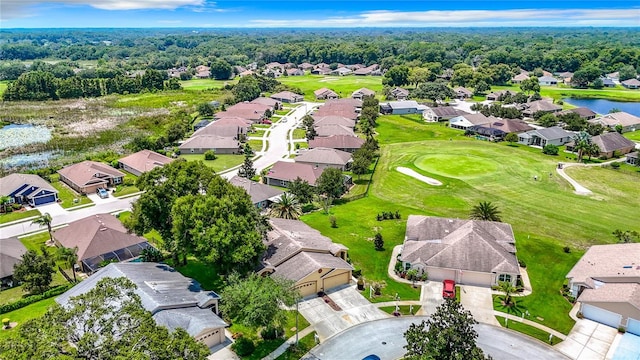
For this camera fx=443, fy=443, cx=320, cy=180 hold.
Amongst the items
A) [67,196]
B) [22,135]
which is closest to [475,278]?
[67,196]

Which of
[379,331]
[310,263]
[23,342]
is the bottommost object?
[379,331]

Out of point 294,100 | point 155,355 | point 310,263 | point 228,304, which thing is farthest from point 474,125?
point 155,355

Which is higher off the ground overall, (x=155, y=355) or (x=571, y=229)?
(x=155, y=355)

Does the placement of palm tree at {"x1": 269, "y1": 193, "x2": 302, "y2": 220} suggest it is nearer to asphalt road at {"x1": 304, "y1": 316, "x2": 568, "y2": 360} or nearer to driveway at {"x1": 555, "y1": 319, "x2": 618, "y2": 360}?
asphalt road at {"x1": 304, "y1": 316, "x2": 568, "y2": 360}

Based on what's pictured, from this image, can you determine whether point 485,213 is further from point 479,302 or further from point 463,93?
point 463,93

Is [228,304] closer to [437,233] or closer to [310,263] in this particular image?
[310,263]

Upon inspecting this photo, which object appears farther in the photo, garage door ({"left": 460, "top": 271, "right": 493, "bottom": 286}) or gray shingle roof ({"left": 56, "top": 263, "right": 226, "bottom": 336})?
garage door ({"left": 460, "top": 271, "right": 493, "bottom": 286})

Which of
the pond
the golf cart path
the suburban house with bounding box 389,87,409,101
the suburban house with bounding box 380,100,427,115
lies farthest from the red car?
the suburban house with bounding box 389,87,409,101
